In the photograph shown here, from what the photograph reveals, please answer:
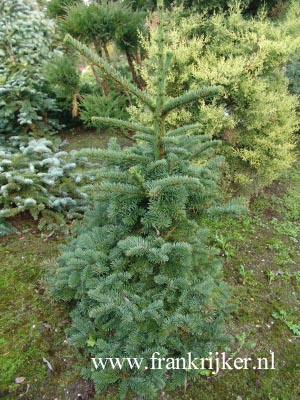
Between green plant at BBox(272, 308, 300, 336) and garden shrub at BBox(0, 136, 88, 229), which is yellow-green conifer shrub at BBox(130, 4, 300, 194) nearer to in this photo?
garden shrub at BBox(0, 136, 88, 229)

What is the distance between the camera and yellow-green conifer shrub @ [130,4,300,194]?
388 cm

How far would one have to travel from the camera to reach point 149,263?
2.04 m

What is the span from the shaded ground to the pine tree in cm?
29

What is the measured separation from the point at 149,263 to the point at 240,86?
286 cm

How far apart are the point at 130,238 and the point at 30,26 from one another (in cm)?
800

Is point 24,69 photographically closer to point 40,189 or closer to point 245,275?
point 40,189

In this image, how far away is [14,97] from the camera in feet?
18.3

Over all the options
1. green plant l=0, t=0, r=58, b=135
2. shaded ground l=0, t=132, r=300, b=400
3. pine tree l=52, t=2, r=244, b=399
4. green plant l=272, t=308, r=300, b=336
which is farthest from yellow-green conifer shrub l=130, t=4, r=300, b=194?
green plant l=0, t=0, r=58, b=135

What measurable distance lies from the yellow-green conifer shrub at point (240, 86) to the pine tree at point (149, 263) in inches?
77.1

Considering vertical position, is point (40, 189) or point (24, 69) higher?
point (24, 69)

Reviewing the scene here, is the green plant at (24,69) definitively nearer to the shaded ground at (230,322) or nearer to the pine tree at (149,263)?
the shaded ground at (230,322)

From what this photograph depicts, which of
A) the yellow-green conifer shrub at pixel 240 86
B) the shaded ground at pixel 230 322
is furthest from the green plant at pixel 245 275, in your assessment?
the yellow-green conifer shrub at pixel 240 86

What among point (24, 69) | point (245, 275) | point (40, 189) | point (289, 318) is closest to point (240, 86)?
point (245, 275)

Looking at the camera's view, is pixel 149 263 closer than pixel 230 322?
Yes
